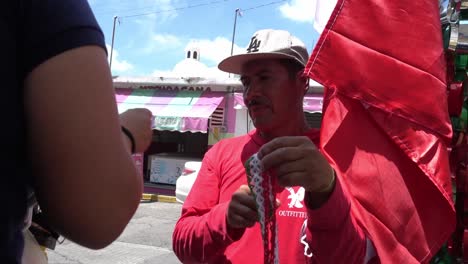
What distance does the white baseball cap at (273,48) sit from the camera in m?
1.94

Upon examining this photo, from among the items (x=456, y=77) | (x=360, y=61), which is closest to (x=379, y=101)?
(x=360, y=61)

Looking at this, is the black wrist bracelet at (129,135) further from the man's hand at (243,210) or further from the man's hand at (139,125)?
the man's hand at (243,210)

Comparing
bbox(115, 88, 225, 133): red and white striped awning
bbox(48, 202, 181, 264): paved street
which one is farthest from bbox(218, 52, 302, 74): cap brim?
bbox(115, 88, 225, 133): red and white striped awning

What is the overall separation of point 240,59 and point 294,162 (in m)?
0.96

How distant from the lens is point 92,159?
29.8 inches

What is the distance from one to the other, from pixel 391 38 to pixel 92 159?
1.13 metres

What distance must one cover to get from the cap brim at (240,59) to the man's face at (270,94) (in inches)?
1.6

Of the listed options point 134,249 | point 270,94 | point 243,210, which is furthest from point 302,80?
point 134,249

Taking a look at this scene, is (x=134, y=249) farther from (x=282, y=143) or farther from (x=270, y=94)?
(x=282, y=143)

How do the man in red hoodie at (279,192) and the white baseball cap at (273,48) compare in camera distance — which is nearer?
the man in red hoodie at (279,192)

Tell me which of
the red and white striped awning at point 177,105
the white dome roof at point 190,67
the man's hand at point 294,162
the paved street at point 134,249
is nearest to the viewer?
the man's hand at point 294,162

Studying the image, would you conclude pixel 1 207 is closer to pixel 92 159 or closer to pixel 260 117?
pixel 92 159

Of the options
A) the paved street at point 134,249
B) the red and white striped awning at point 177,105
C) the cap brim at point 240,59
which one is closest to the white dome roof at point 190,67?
the red and white striped awning at point 177,105

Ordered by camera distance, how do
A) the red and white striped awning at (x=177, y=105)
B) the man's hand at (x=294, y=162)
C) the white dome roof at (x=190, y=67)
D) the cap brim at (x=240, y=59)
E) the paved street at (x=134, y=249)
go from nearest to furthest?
the man's hand at (x=294, y=162) < the cap brim at (x=240, y=59) < the paved street at (x=134, y=249) < the red and white striped awning at (x=177, y=105) < the white dome roof at (x=190, y=67)
